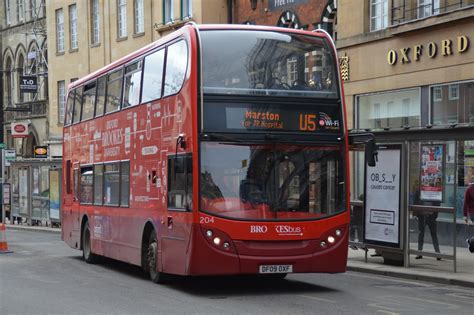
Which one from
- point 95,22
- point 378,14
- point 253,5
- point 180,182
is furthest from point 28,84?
point 180,182

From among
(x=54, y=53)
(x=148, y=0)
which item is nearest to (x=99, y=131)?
(x=148, y=0)

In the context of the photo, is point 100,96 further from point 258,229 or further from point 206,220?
point 258,229

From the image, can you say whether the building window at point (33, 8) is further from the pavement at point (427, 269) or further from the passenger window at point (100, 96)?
the pavement at point (427, 269)

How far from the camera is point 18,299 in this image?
11.7 m

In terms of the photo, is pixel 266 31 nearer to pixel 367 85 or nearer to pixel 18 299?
pixel 18 299

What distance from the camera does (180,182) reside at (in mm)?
11898

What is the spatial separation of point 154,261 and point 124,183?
7.57 ft

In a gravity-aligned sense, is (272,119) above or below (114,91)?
below

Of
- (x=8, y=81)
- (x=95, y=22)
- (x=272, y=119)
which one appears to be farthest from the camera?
(x=8, y=81)

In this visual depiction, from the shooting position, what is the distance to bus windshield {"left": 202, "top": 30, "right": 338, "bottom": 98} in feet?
38.3

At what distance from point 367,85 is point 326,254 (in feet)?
42.6

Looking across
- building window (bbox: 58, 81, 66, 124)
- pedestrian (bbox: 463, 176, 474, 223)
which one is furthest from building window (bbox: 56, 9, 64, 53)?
pedestrian (bbox: 463, 176, 474, 223)

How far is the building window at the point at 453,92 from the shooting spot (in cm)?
2067

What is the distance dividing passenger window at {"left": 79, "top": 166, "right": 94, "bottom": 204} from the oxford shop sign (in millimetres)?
9718
